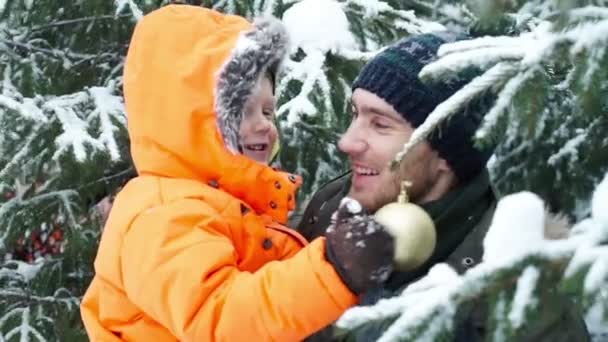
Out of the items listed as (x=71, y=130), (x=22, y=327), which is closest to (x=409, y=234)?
(x=71, y=130)

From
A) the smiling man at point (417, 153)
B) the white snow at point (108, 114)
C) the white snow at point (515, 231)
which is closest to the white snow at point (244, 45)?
the smiling man at point (417, 153)

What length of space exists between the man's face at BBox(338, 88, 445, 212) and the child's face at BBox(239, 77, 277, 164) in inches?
10.2

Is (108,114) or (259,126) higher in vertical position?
(259,126)

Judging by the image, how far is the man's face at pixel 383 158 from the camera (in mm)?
2199

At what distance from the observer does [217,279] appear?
1.98m

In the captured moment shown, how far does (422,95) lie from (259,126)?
0.45m

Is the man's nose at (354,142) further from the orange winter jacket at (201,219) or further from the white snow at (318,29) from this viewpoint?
the white snow at (318,29)

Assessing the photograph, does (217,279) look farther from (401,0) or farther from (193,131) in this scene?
(401,0)

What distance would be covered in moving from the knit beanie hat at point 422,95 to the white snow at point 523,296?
108 cm

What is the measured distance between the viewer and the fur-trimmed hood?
7.43 ft

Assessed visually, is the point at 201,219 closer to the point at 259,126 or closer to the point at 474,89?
the point at 259,126

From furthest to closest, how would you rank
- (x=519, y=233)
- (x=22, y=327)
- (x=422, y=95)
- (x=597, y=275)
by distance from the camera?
(x=22, y=327) → (x=422, y=95) → (x=519, y=233) → (x=597, y=275)

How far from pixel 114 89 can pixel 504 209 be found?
9.55 ft

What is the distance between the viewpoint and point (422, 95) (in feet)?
7.22
